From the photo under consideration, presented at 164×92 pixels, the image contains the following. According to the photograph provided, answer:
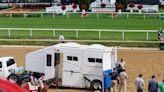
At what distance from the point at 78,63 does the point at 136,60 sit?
7663 millimetres

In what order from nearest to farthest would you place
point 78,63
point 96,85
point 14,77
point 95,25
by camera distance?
point 96,85 → point 78,63 → point 14,77 → point 95,25

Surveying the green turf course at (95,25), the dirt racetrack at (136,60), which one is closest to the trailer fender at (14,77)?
the dirt racetrack at (136,60)

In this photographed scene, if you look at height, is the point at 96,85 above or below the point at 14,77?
below

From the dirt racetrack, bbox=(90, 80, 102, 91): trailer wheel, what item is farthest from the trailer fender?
bbox=(90, 80, 102, 91): trailer wheel

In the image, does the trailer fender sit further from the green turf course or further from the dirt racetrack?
the green turf course

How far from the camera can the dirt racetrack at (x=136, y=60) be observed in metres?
19.0

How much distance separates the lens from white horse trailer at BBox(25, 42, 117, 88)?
1620cm

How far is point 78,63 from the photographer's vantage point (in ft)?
53.6

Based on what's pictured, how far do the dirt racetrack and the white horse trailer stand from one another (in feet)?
1.99

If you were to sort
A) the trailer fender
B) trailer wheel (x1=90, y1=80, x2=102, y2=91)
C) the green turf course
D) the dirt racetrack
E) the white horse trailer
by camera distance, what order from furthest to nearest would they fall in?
the green turf course → the dirt racetrack → the trailer fender → the white horse trailer → trailer wheel (x1=90, y1=80, x2=102, y2=91)

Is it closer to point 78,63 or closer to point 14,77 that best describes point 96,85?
point 78,63

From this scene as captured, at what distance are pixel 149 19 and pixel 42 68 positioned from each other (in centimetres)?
2766

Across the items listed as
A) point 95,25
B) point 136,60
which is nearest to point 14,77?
point 136,60

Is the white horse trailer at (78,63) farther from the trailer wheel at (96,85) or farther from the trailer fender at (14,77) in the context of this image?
the trailer fender at (14,77)
